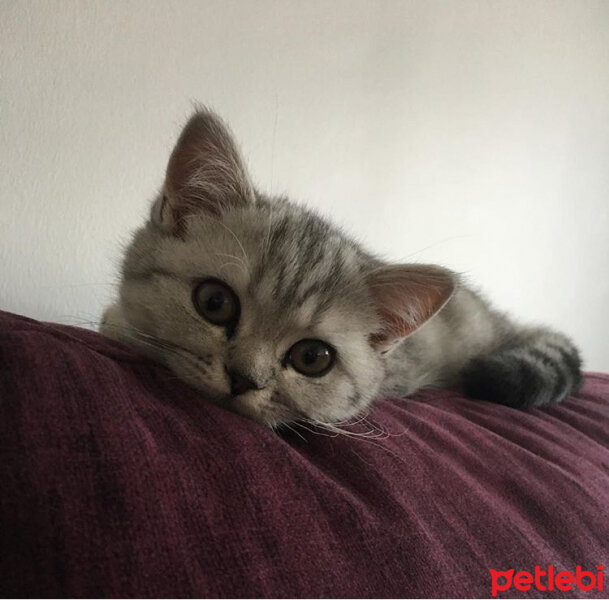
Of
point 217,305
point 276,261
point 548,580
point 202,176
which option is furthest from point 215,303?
point 548,580

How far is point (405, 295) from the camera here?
846 mm

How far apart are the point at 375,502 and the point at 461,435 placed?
280 mm

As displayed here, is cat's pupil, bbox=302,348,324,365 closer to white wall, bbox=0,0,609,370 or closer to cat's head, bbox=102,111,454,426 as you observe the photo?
cat's head, bbox=102,111,454,426

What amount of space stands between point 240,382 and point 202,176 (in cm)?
34

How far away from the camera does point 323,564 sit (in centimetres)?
46

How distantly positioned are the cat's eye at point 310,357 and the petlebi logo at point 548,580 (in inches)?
13.4

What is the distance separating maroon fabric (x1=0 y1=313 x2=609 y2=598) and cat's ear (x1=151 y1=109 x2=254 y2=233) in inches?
9.5

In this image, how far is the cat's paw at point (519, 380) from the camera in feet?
3.19

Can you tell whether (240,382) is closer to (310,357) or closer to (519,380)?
(310,357)

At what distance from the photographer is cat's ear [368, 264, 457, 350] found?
0.81 metres

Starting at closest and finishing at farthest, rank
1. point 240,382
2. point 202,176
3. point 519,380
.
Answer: point 240,382 < point 202,176 < point 519,380

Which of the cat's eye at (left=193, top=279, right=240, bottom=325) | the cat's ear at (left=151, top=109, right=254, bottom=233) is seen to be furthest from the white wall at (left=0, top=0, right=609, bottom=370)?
the cat's eye at (left=193, top=279, right=240, bottom=325)

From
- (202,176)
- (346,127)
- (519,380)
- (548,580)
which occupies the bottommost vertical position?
(548,580)

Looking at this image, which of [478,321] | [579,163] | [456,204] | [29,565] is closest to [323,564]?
[29,565]
